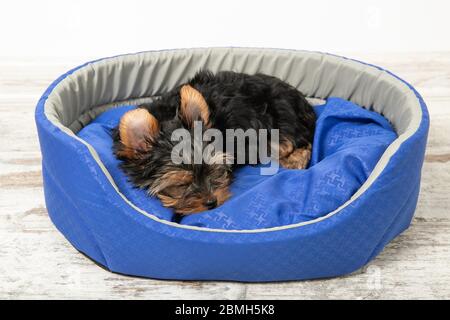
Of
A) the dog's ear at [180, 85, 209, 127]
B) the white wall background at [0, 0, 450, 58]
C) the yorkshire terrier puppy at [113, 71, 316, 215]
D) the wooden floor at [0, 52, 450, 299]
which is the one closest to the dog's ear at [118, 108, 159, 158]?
the yorkshire terrier puppy at [113, 71, 316, 215]

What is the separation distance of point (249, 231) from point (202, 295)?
0.46 meters

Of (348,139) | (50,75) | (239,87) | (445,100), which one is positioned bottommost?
(50,75)

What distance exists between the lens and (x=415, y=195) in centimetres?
370

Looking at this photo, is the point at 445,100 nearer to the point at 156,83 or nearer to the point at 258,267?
the point at 156,83

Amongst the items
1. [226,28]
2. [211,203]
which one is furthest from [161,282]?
[226,28]

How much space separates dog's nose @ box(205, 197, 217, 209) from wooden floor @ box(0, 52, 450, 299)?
434 mm

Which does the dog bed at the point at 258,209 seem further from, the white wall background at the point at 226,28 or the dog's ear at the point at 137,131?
the white wall background at the point at 226,28

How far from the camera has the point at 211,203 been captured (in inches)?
136

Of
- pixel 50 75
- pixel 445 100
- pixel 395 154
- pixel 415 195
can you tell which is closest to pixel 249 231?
pixel 395 154

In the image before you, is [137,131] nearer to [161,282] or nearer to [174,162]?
[174,162]

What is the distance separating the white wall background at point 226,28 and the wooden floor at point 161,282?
8.47ft

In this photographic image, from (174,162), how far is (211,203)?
1.02 ft

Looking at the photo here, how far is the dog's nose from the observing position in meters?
3.43

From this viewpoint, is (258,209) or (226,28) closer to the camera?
(258,209)
